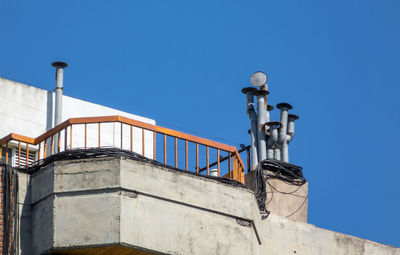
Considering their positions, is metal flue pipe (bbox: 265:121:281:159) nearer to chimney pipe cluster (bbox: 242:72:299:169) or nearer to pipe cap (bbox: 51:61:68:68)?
chimney pipe cluster (bbox: 242:72:299:169)

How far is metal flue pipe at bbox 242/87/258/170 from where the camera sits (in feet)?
92.1

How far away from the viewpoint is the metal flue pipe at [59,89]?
29156 millimetres

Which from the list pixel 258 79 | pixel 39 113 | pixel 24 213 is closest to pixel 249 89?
pixel 258 79

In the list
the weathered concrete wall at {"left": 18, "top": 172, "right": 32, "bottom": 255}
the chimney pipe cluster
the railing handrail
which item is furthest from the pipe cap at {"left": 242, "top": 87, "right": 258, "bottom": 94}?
the weathered concrete wall at {"left": 18, "top": 172, "right": 32, "bottom": 255}

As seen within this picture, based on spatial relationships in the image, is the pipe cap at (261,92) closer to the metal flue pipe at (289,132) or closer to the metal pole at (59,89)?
the metal flue pipe at (289,132)

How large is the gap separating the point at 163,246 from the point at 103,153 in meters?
2.23

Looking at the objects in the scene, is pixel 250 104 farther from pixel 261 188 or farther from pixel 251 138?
pixel 261 188

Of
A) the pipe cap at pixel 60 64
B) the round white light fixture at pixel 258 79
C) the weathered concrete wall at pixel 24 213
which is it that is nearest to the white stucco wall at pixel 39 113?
the pipe cap at pixel 60 64

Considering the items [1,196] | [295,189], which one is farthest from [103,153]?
[295,189]

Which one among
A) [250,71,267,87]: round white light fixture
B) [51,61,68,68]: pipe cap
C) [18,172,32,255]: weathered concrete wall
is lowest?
[18,172,32,255]: weathered concrete wall

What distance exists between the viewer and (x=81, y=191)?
21.7m

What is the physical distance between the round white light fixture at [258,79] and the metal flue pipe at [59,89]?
5040mm

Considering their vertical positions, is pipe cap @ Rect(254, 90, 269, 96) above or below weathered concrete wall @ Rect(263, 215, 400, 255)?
above

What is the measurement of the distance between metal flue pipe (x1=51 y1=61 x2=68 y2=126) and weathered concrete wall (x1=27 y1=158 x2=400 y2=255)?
6846 mm
